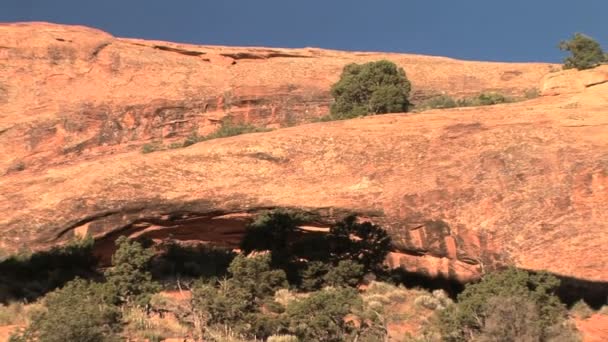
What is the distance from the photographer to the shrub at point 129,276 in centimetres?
2022

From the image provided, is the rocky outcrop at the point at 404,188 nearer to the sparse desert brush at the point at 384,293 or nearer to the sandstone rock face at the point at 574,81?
the sparse desert brush at the point at 384,293

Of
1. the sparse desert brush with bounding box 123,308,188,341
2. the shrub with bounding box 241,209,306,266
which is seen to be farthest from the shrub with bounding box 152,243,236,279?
the sparse desert brush with bounding box 123,308,188,341

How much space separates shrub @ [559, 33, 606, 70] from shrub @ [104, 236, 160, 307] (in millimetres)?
21974

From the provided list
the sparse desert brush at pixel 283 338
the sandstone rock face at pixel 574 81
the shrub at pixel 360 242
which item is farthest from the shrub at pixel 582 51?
the sparse desert brush at pixel 283 338

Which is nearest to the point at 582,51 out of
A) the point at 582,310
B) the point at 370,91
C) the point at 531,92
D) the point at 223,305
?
the point at 531,92

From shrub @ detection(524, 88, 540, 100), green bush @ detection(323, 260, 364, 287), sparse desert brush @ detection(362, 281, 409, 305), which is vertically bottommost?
sparse desert brush @ detection(362, 281, 409, 305)

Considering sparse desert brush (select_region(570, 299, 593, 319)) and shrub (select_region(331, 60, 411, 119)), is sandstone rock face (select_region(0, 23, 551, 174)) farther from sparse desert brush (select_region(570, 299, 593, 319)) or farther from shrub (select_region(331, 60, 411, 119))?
sparse desert brush (select_region(570, 299, 593, 319))

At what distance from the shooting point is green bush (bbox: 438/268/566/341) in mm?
16328

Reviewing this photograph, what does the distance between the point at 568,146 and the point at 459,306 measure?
5340 mm

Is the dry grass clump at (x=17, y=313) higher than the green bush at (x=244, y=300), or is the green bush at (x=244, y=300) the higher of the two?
the green bush at (x=244, y=300)

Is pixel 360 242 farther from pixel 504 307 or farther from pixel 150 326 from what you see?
pixel 150 326

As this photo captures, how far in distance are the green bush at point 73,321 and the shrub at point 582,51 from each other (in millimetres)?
24364

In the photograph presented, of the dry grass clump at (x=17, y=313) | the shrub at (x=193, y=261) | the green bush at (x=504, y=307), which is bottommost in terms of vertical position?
the shrub at (x=193, y=261)

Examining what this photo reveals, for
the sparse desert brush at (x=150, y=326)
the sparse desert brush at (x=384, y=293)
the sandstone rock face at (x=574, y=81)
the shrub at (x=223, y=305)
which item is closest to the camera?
the sparse desert brush at (x=150, y=326)
